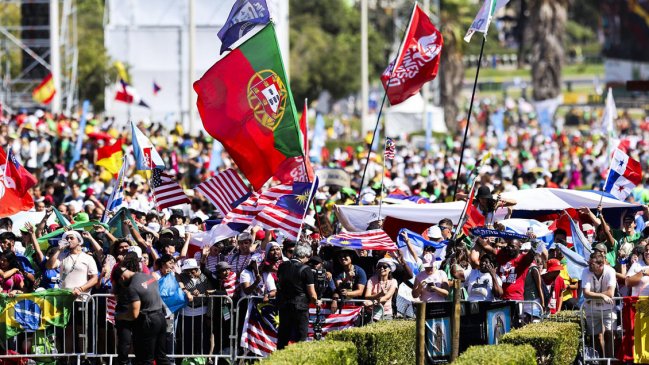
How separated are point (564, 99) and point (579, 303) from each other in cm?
A: 8033

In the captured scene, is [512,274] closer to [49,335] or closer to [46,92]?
[49,335]

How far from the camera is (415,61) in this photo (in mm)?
21250

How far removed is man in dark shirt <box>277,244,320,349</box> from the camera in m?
15.3

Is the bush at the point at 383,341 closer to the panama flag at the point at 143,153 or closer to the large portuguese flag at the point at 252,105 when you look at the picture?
the large portuguese flag at the point at 252,105

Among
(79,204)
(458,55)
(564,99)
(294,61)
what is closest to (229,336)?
(79,204)

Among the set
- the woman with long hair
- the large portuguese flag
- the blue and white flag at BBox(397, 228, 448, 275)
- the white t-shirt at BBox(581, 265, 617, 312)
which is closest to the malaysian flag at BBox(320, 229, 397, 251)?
the woman with long hair

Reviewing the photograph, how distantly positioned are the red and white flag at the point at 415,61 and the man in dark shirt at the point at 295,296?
5.88m

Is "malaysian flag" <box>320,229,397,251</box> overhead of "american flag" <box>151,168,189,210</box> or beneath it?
beneath

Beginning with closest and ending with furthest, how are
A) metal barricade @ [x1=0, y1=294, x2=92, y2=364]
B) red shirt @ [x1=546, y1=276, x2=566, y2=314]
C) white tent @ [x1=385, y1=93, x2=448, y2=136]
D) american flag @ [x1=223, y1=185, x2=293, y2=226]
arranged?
metal barricade @ [x1=0, y1=294, x2=92, y2=364] → red shirt @ [x1=546, y1=276, x2=566, y2=314] → american flag @ [x1=223, y1=185, x2=293, y2=226] → white tent @ [x1=385, y1=93, x2=448, y2=136]

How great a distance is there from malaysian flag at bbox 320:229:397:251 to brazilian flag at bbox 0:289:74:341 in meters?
2.63

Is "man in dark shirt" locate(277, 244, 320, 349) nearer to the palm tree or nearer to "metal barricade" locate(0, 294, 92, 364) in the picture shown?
"metal barricade" locate(0, 294, 92, 364)

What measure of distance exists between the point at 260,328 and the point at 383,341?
1.95 m

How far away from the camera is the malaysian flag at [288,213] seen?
1648 centimetres

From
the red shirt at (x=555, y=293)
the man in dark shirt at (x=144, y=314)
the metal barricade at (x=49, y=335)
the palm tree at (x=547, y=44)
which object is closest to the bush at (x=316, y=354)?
the man in dark shirt at (x=144, y=314)
